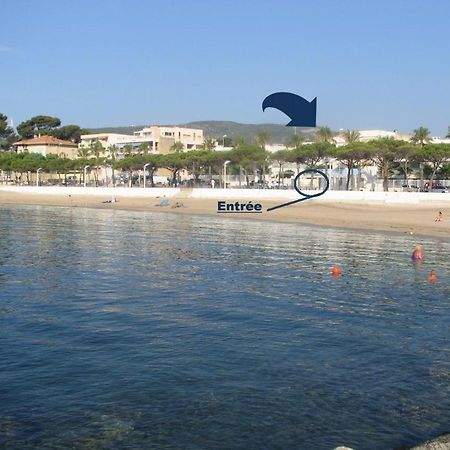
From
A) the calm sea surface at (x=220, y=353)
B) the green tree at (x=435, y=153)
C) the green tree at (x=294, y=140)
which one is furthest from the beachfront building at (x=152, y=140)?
the calm sea surface at (x=220, y=353)

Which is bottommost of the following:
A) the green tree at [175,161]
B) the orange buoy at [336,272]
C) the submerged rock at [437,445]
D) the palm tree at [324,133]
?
the orange buoy at [336,272]

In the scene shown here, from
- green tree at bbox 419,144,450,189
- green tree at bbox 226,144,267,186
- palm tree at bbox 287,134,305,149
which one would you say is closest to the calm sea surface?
green tree at bbox 419,144,450,189

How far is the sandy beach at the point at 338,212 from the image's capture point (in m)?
46.4

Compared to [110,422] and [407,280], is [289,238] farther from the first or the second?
[110,422]

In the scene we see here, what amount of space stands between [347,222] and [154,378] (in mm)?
39372

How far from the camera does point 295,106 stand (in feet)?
138

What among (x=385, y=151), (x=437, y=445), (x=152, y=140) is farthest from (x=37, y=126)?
(x=437, y=445)

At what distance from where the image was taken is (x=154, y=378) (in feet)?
37.4

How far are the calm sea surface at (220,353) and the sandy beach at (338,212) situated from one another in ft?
66.0

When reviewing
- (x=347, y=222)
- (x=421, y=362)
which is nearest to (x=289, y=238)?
(x=347, y=222)

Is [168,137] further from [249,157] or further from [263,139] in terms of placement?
[249,157]

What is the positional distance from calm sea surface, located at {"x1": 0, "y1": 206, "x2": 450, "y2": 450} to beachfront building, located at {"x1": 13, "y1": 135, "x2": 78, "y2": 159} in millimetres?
119672

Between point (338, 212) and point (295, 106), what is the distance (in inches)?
636

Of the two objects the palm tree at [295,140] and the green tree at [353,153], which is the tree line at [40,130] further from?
the green tree at [353,153]
